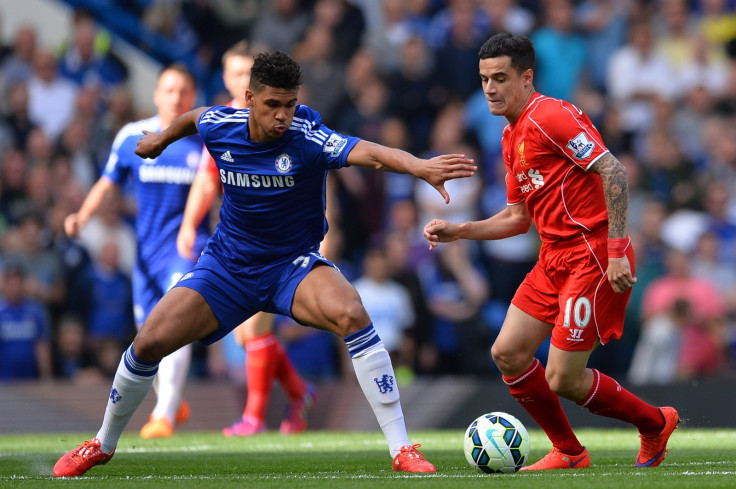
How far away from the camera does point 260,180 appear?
680cm

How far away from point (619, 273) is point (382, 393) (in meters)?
1.42

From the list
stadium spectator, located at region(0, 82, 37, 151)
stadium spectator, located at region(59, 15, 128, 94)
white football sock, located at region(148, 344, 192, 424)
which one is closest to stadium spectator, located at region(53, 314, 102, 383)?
stadium spectator, located at region(0, 82, 37, 151)

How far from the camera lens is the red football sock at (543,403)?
6.95 meters

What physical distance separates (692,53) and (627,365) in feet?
14.3

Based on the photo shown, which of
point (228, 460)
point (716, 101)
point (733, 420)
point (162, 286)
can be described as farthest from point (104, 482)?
point (716, 101)

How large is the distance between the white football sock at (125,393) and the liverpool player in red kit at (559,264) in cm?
177

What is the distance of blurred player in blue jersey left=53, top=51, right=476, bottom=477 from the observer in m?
6.55

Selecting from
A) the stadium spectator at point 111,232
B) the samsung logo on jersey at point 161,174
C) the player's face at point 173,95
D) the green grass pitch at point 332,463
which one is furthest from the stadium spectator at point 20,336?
the player's face at point 173,95

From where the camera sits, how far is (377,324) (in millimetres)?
12922

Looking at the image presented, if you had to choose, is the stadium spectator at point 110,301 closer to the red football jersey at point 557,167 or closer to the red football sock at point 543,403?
the red football sock at point 543,403

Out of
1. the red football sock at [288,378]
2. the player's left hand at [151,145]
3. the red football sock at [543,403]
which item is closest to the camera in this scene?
the red football sock at [543,403]

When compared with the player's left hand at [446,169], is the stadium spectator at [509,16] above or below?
above

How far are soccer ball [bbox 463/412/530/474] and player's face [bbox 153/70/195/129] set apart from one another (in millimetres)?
4281

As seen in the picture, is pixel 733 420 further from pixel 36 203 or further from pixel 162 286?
pixel 36 203
